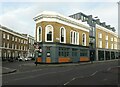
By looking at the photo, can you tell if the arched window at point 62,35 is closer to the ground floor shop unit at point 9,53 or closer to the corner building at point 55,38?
the corner building at point 55,38

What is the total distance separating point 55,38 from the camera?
142 feet

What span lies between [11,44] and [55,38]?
1493 inches

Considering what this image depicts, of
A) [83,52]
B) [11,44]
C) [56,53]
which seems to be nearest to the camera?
[56,53]

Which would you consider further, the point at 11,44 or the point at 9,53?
the point at 11,44

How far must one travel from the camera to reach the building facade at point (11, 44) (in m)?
69.5

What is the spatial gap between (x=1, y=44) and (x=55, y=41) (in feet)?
103

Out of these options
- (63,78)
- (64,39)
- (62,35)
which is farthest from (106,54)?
(63,78)

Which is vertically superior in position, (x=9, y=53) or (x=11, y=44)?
(x=11, y=44)

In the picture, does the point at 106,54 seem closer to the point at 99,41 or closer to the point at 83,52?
the point at 99,41

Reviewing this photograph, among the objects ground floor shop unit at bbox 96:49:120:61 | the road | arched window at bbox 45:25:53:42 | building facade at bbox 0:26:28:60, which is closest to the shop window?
ground floor shop unit at bbox 96:49:120:61

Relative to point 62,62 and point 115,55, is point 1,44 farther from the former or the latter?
point 115,55

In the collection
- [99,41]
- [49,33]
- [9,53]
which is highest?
[49,33]

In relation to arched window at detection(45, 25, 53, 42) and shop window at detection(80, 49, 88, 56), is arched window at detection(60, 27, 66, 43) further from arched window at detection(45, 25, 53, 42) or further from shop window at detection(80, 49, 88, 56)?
shop window at detection(80, 49, 88, 56)

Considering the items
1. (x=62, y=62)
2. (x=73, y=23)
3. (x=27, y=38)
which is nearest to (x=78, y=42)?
(x=73, y=23)
